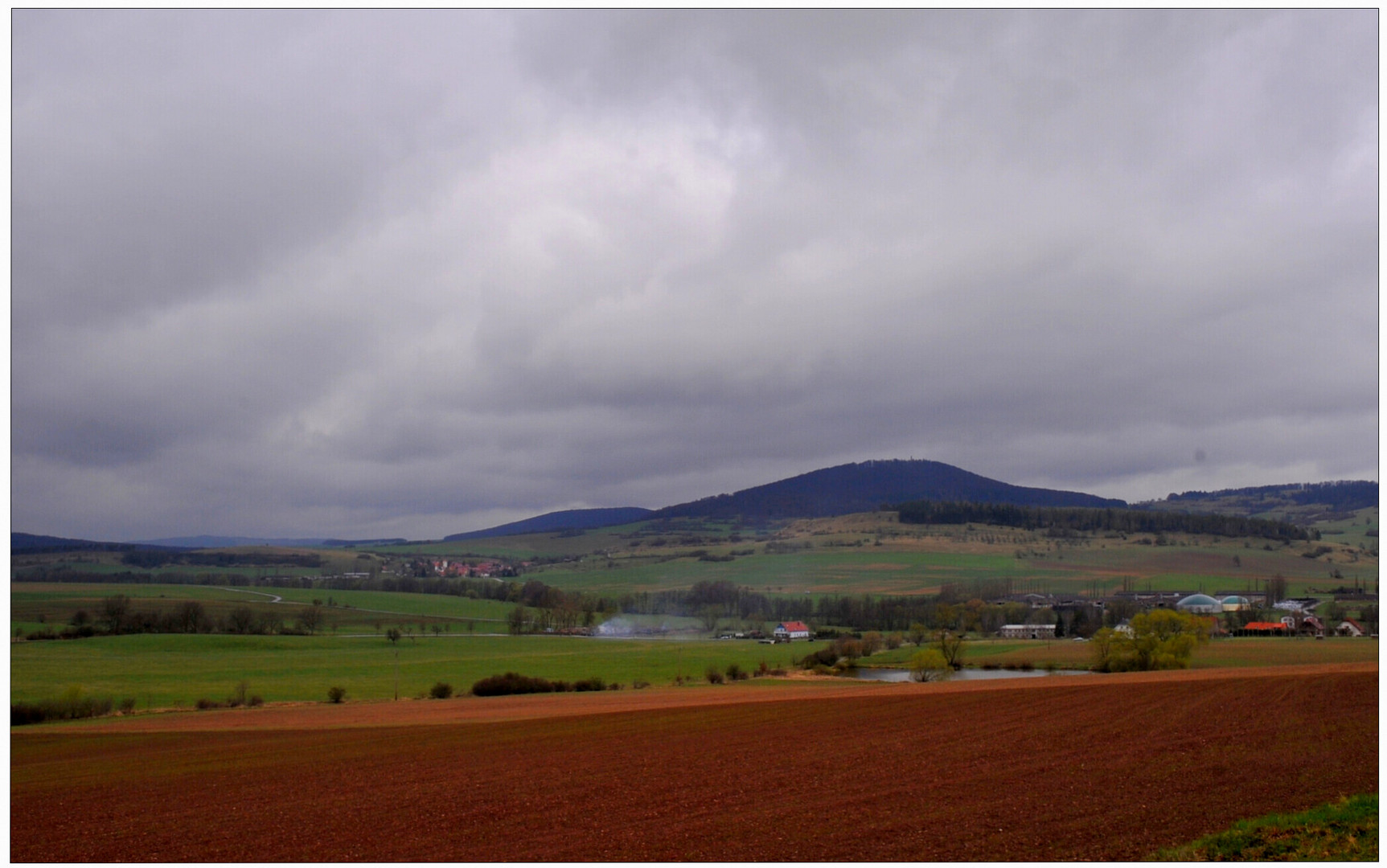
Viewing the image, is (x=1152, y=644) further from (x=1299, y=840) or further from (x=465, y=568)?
(x=465, y=568)

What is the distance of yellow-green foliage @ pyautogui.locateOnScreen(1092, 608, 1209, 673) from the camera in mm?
55500

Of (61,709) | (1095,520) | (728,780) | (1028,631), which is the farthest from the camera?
(1095,520)

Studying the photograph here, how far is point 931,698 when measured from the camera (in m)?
37.8

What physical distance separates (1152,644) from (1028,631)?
36283 millimetres

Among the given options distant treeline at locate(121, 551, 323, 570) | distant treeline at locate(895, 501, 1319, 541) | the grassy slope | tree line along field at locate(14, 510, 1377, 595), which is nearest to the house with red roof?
the grassy slope

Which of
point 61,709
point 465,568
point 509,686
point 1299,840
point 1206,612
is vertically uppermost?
point 1299,840

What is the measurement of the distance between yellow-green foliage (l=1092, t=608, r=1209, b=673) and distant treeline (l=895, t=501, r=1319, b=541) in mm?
94116

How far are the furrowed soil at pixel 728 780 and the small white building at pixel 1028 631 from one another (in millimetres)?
53886

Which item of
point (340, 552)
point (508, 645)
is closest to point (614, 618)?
point (508, 645)

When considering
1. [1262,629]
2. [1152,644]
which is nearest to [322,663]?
[1152,644]

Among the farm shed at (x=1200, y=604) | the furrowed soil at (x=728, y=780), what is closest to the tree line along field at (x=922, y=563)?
the farm shed at (x=1200, y=604)

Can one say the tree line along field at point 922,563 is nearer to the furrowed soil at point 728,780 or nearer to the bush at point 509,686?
the bush at point 509,686

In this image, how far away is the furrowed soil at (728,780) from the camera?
591 inches

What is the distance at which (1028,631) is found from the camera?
91.6 meters
